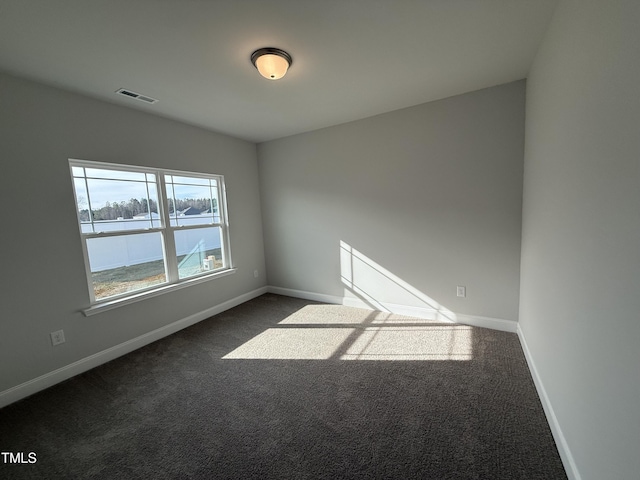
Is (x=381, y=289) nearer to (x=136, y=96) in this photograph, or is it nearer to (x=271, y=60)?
(x=271, y=60)

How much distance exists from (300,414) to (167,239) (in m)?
2.54

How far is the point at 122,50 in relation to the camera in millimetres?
1817

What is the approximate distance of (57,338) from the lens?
2.30m

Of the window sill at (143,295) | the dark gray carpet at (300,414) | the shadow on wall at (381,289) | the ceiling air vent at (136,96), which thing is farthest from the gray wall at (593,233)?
the window sill at (143,295)

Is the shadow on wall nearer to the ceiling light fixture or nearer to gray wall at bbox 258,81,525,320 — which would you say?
gray wall at bbox 258,81,525,320

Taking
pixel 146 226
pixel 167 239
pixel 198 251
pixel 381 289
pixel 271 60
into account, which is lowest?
pixel 381 289

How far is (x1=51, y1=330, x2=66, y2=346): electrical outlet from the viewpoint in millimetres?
2283

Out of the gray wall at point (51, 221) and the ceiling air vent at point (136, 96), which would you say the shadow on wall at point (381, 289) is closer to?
the gray wall at point (51, 221)

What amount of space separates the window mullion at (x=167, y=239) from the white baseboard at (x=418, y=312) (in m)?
1.75

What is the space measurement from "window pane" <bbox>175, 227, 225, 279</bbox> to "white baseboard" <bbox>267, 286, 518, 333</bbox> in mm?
1262

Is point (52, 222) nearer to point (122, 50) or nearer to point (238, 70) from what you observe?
point (122, 50)

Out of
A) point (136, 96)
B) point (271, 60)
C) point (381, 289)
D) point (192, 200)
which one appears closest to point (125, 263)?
point (192, 200)

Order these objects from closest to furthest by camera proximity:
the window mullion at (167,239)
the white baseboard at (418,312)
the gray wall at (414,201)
Answer: the gray wall at (414,201) → the white baseboard at (418,312) → the window mullion at (167,239)

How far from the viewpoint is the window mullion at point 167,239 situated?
315 cm
